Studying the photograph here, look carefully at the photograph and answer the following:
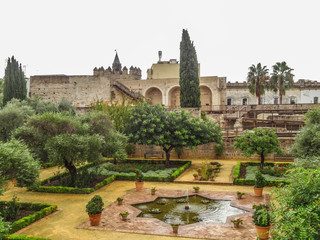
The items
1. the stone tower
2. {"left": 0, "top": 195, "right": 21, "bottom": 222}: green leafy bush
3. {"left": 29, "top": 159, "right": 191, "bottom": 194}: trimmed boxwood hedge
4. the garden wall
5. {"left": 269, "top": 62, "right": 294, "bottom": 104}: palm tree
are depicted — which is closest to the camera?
{"left": 0, "top": 195, "right": 21, "bottom": 222}: green leafy bush

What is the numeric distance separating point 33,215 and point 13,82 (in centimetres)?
2184

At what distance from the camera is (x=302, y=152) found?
50.0 ft

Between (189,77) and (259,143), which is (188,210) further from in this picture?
(189,77)

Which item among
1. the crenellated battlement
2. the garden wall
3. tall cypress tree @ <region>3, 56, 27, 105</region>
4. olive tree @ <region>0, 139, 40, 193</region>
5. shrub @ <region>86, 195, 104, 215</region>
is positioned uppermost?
the crenellated battlement

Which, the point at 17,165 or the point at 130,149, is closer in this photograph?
the point at 17,165

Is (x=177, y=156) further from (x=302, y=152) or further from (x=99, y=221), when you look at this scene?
(x=99, y=221)

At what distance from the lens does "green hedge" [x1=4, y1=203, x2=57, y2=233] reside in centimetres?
1013

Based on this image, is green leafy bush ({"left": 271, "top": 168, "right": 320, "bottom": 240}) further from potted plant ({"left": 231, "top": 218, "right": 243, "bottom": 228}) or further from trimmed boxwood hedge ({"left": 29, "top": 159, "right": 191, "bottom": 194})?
trimmed boxwood hedge ({"left": 29, "top": 159, "right": 191, "bottom": 194})

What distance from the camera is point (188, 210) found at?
1220 centimetres

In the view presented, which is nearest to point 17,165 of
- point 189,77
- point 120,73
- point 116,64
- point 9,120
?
point 9,120

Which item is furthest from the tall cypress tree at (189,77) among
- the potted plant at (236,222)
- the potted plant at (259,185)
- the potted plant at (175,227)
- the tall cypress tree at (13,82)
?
the potted plant at (175,227)

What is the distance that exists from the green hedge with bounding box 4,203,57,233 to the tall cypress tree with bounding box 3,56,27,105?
19.9 meters

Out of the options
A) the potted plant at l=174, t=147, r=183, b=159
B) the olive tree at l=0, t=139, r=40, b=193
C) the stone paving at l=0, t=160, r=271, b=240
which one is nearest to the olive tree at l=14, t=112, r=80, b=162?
the stone paving at l=0, t=160, r=271, b=240

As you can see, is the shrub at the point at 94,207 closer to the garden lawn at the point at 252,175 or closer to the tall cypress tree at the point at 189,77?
the garden lawn at the point at 252,175
